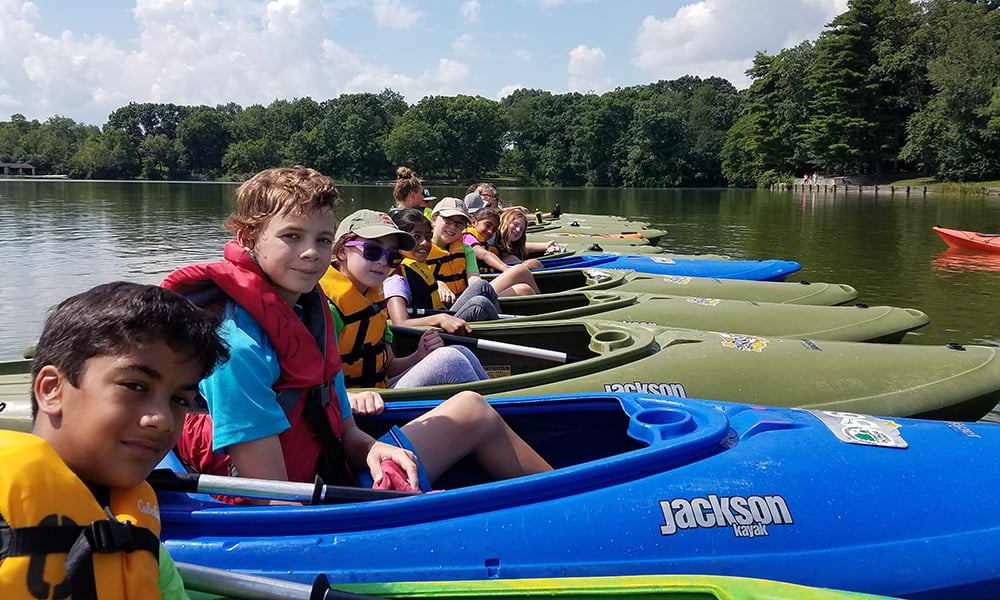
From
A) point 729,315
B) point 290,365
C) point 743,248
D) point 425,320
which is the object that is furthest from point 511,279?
point 743,248

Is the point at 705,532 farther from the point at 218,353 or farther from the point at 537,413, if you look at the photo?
the point at 218,353

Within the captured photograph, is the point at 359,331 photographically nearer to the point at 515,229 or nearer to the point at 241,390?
the point at 241,390

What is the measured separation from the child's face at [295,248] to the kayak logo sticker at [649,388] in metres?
2.18

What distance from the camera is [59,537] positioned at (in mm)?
1311

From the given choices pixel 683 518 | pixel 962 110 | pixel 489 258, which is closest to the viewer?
pixel 683 518

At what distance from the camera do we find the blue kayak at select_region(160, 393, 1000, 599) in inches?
91.7

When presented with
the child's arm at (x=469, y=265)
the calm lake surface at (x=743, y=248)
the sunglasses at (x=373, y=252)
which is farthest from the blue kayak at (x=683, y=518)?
the calm lake surface at (x=743, y=248)

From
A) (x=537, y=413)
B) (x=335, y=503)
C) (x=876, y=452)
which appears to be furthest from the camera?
(x=537, y=413)

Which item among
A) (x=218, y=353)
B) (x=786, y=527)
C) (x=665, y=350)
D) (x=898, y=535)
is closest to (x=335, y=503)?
(x=218, y=353)

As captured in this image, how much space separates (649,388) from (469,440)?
168 cm

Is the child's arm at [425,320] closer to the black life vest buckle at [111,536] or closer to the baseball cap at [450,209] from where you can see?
the baseball cap at [450,209]

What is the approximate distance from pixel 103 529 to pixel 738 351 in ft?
13.7

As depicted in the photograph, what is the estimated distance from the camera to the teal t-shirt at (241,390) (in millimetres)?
2215

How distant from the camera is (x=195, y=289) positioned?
2.26m
